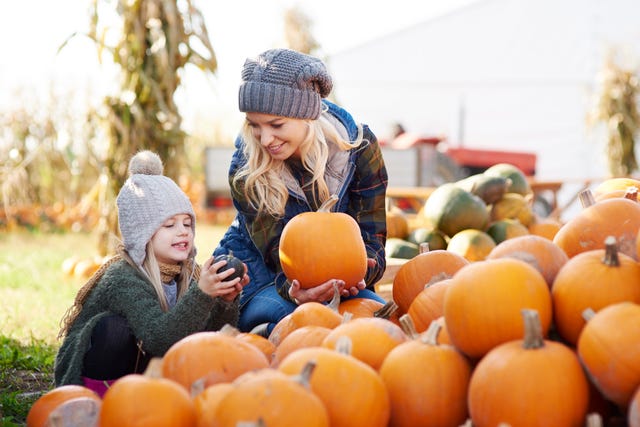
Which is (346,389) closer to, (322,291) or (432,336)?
(432,336)

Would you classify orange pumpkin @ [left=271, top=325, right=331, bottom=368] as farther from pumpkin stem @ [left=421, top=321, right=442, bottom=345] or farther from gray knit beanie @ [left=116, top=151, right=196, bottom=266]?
gray knit beanie @ [left=116, top=151, right=196, bottom=266]

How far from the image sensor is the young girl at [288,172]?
10.6ft

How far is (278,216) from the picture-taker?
338 cm

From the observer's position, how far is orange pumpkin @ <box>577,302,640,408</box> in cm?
171

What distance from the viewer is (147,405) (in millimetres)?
1743

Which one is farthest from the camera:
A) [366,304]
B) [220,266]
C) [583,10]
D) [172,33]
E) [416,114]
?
[416,114]

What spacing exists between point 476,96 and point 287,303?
20909 mm

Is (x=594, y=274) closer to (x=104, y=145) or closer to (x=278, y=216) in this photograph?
(x=278, y=216)

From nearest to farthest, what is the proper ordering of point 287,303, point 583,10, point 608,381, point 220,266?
point 608,381 → point 220,266 → point 287,303 → point 583,10

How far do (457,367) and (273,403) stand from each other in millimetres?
544

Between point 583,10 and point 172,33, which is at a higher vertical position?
point 583,10

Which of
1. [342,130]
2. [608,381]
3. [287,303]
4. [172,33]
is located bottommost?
[287,303]

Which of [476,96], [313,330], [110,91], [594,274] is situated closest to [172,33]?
[110,91]

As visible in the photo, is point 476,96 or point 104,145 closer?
point 104,145
